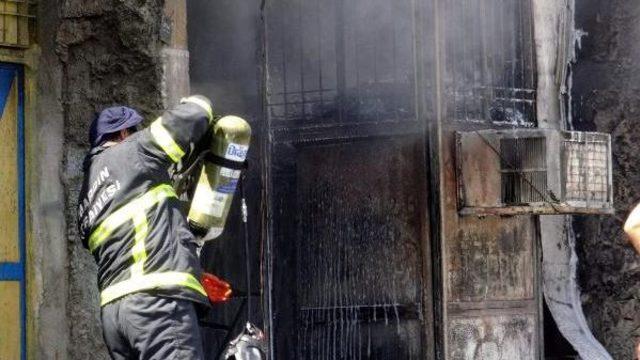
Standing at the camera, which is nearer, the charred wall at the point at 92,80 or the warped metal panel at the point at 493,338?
the charred wall at the point at 92,80

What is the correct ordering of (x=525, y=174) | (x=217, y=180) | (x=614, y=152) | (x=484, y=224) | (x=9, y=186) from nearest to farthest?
1. (x=217, y=180)
2. (x=9, y=186)
3. (x=525, y=174)
4. (x=484, y=224)
5. (x=614, y=152)

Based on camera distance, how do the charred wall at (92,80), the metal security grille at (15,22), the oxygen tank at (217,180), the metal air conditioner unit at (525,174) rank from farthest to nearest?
1. the metal air conditioner unit at (525,174)
2. the metal security grille at (15,22)
3. the charred wall at (92,80)
4. the oxygen tank at (217,180)

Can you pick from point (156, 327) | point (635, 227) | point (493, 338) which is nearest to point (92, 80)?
point (156, 327)

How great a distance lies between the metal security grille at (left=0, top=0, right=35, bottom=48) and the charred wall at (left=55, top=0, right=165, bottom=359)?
0.26 meters

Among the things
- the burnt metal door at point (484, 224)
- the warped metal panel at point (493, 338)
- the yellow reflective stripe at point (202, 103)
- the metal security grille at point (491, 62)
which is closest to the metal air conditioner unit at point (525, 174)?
the burnt metal door at point (484, 224)

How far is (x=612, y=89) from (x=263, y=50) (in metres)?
3.24

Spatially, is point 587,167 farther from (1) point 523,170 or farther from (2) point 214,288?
(2) point 214,288

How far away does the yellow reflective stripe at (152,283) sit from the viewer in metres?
5.52

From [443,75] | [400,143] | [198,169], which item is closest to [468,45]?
[443,75]

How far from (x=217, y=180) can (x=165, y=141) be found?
0.39 metres

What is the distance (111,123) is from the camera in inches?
234

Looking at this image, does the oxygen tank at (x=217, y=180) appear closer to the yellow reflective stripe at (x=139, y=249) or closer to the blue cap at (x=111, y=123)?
the yellow reflective stripe at (x=139, y=249)

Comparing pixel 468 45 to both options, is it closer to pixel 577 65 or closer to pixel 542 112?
pixel 542 112

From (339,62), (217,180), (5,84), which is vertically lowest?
(217,180)
